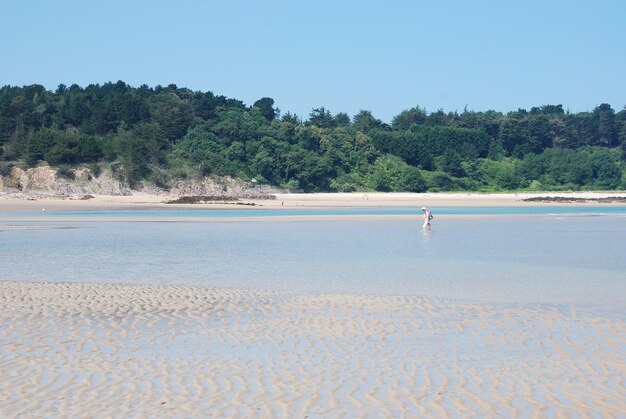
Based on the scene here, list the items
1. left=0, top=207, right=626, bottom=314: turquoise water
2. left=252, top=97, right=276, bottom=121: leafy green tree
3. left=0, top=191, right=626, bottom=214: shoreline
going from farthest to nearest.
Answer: left=252, top=97, right=276, bottom=121: leafy green tree
left=0, top=191, right=626, bottom=214: shoreline
left=0, top=207, right=626, bottom=314: turquoise water

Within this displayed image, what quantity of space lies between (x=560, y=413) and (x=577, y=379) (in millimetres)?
1285

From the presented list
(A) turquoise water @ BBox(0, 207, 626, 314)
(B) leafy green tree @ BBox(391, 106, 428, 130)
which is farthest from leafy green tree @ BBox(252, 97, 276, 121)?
(A) turquoise water @ BBox(0, 207, 626, 314)

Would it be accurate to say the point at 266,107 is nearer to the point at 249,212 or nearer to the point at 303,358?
the point at 249,212

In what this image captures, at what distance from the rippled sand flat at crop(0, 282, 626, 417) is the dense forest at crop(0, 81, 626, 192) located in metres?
Result: 71.0

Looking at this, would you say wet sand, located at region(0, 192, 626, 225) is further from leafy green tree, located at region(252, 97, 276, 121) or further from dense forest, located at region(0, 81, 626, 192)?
leafy green tree, located at region(252, 97, 276, 121)

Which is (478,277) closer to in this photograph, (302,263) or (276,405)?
(302,263)

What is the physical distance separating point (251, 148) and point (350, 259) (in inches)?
3013

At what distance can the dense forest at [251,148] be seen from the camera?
84812 mm

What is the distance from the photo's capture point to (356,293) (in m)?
14.6

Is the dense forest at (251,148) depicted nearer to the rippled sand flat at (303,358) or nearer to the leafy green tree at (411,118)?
the leafy green tree at (411,118)

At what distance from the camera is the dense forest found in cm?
8481

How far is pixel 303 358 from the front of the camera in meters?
8.90

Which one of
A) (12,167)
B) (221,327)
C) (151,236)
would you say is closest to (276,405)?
(221,327)

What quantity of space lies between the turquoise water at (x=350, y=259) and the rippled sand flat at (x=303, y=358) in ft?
7.82
